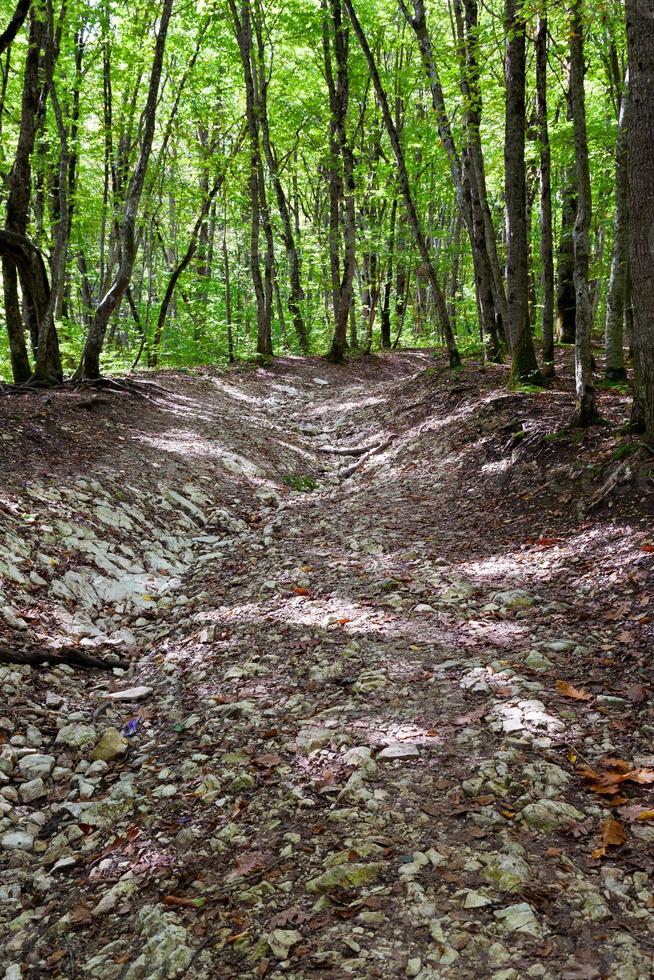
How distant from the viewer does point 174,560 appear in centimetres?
718

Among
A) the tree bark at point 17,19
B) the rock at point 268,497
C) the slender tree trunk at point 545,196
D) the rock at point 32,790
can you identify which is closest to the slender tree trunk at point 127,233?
the tree bark at point 17,19

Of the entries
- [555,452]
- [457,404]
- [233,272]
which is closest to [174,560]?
[555,452]

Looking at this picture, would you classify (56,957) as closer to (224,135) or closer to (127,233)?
(127,233)

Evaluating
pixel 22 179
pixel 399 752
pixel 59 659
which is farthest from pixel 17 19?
pixel 399 752

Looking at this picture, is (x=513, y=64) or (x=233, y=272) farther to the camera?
(x=233, y=272)

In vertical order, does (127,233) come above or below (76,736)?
above

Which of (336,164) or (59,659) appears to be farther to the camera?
(336,164)

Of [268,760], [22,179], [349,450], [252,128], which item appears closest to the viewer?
[268,760]

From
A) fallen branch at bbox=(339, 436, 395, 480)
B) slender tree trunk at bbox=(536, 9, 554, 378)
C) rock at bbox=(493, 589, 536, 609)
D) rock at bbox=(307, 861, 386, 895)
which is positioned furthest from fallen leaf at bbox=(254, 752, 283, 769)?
slender tree trunk at bbox=(536, 9, 554, 378)

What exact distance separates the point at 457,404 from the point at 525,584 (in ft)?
19.5

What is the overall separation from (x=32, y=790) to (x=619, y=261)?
978 cm

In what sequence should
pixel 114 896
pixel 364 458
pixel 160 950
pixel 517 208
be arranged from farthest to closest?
pixel 364 458 < pixel 517 208 < pixel 114 896 < pixel 160 950

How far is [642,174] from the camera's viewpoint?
5484 mm

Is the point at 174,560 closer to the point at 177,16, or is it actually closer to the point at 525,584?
the point at 525,584
